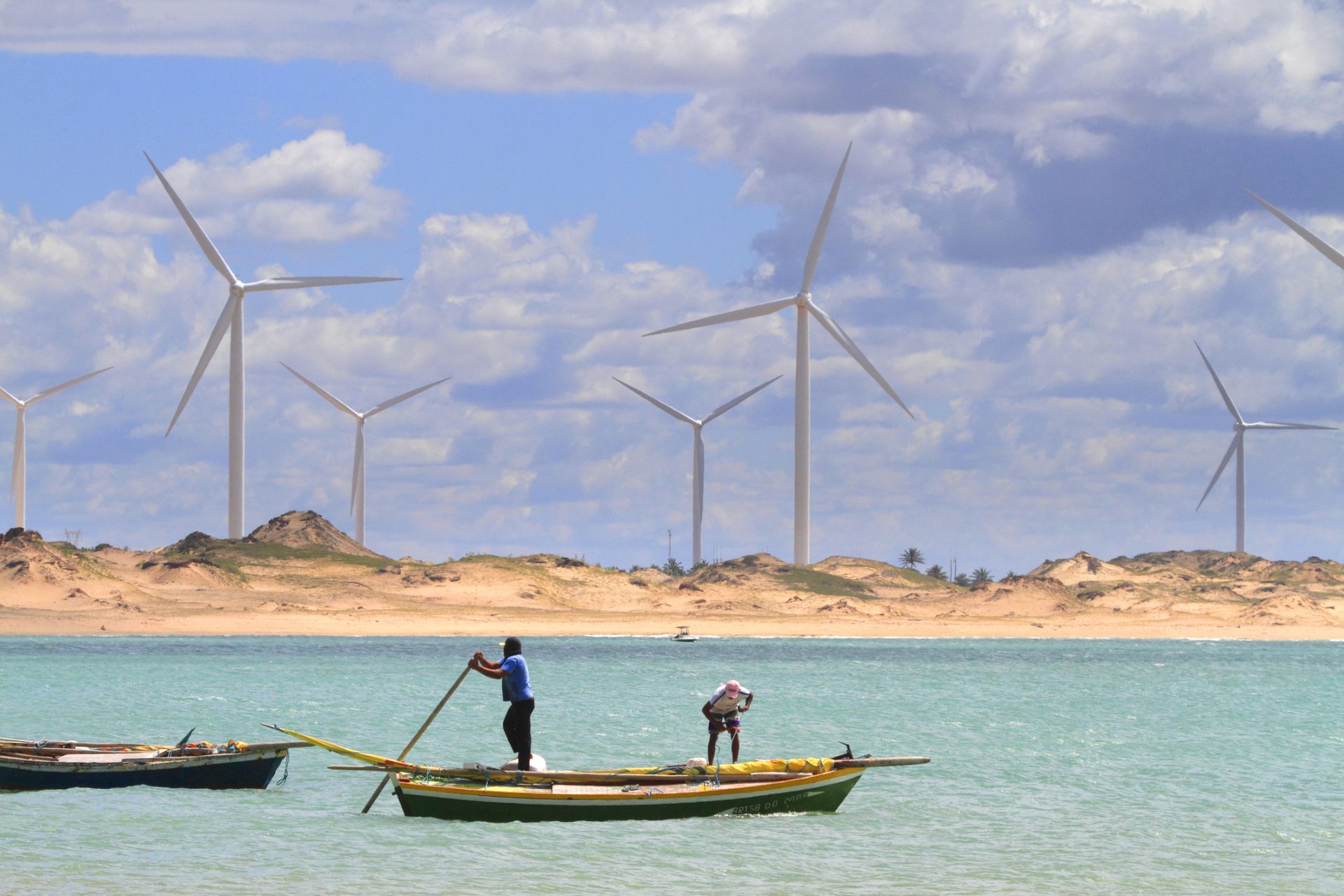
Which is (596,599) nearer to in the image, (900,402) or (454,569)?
(454,569)

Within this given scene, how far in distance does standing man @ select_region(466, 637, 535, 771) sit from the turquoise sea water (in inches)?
65.5

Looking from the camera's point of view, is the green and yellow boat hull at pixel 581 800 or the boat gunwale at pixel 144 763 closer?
the green and yellow boat hull at pixel 581 800

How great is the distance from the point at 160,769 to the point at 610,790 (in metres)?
11.2

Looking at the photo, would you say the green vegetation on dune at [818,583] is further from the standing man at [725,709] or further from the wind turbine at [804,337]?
the standing man at [725,709]

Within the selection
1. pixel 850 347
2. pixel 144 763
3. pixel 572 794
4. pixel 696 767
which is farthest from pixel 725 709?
pixel 850 347

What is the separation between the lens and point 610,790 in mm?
33406

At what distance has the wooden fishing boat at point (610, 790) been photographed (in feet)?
109

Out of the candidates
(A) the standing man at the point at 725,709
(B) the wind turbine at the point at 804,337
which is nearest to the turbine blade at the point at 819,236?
(B) the wind turbine at the point at 804,337

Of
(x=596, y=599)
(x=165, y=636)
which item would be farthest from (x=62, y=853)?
(x=596, y=599)

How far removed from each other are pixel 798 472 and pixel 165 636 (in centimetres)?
4986

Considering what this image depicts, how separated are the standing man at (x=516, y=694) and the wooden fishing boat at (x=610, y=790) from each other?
0.66m

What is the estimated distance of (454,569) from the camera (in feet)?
489

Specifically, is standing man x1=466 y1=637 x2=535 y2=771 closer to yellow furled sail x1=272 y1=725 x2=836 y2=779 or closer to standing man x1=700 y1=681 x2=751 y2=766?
yellow furled sail x1=272 y1=725 x2=836 y2=779

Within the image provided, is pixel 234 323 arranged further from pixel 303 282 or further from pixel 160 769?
pixel 160 769
